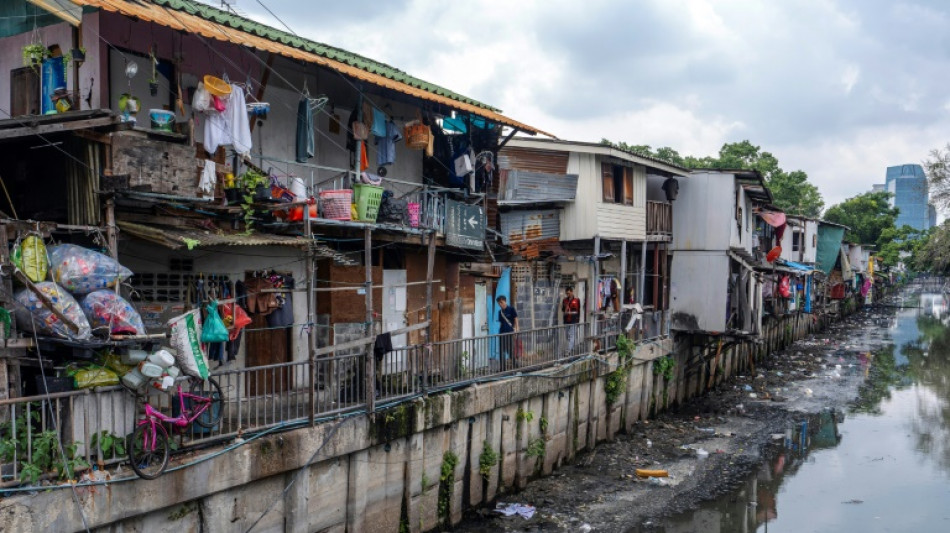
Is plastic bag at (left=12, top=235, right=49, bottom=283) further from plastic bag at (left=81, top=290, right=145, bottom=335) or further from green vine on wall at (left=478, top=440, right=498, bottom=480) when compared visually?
green vine on wall at (left=478, top=440, right=498, bottom=480)

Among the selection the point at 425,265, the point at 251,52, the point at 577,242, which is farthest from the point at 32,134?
the point at 577,242

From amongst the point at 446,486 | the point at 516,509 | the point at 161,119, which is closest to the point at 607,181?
the point at 516,509

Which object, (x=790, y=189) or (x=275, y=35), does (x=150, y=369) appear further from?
(x=790, y=189)

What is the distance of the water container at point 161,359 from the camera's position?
28.8 ft

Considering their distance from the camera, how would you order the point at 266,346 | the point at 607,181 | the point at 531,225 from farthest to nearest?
1. the point at 531,225
2. the point at 607,181
3. the point at 266,346

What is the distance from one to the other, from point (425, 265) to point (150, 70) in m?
8.09

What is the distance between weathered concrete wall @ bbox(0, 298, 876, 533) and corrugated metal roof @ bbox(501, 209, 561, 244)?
14.1ft

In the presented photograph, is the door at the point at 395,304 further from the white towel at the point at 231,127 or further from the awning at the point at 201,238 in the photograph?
the white towel at the point at 231,127

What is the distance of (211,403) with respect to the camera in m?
9.66

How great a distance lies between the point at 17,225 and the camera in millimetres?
8320

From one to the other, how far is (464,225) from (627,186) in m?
8.05

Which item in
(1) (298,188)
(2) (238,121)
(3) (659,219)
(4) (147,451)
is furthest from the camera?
(3) (659,219)

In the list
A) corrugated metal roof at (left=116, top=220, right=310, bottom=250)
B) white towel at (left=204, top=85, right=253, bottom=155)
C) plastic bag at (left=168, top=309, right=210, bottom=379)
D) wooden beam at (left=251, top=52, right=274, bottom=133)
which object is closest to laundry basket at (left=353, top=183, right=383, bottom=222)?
wooden beam at (left=251, top=52, right=274, bottom=133)

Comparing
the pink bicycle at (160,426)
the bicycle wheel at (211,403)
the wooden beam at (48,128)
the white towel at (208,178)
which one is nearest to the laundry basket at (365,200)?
the white towel at (208,178)
